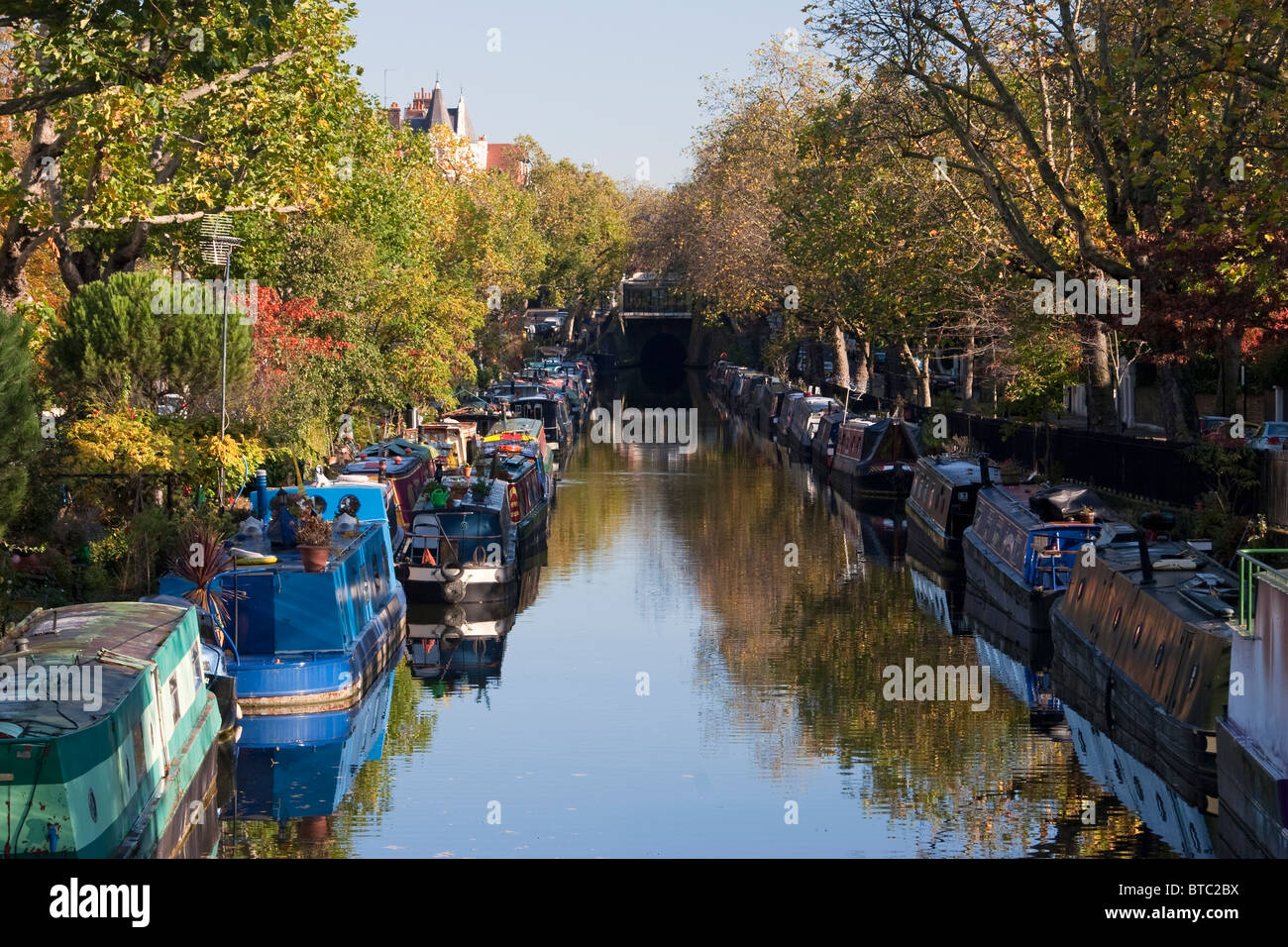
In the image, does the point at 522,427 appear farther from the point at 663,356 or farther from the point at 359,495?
the point at 663,356

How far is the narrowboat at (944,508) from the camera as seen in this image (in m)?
40.7

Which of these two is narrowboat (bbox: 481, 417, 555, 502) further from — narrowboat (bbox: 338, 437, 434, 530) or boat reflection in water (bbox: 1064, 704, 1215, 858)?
boat reflection in water (bbox: 1064, 704, 1215, 858)

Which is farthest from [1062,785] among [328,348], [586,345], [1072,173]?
[586,345]

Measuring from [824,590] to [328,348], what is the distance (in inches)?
692

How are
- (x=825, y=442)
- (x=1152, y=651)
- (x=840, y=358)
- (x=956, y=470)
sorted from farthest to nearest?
1. (x=840, y=358)
2. (x=825, y=442)
3. (x=956, y=470)
4. (x=1152, y=651)

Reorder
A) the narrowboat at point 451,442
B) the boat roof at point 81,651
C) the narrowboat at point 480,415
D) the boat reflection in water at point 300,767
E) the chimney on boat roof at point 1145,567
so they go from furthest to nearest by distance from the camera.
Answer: the narrowboat at point 480,415, the narrowboat at point 451,442, the chimney on boat roof at point 1145,567, the boat reflection in water at point 300,767, the boat roof at point 81,651

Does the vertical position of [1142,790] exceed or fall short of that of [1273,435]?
it falls short

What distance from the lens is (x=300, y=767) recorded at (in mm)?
22828

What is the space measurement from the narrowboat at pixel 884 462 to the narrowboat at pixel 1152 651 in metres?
25.9

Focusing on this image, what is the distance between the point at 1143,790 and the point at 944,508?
20.8 metres

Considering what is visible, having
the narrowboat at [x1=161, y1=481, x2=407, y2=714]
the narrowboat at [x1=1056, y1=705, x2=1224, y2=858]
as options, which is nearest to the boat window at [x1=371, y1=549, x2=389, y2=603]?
the narrowboat at [x1=161, y1=481, x2=407, y2=714]

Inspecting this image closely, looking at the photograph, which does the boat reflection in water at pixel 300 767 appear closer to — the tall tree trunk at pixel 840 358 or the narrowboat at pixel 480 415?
the narrowboat at pixel 480 415

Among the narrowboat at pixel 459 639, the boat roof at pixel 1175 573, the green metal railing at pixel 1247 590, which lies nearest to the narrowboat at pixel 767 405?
the narrowboat at pixel 459 639

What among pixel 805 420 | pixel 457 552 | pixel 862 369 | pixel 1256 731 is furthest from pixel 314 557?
pixel 862 369
